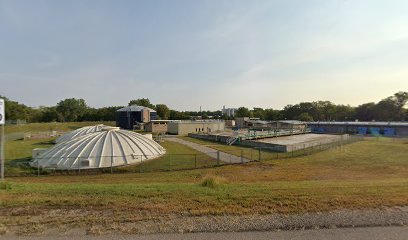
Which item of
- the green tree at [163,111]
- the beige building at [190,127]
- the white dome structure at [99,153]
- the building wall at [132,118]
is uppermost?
the green tree at [163,111]

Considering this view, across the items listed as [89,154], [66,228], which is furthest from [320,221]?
[89,154]

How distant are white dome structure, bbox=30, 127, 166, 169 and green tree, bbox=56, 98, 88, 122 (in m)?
114

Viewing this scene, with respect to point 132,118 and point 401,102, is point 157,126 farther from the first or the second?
point 401,102

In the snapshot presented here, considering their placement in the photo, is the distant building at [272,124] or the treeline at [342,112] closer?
the distant building at [272,124]

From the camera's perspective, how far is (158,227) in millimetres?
6555

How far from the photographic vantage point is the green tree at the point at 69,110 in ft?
453

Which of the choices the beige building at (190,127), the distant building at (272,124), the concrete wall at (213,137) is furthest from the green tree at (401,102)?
the concrete wall at (213,137)

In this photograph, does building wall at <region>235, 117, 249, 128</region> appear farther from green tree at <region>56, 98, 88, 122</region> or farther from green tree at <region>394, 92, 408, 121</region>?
green tree at <region>56, 98, 88, 122</region>

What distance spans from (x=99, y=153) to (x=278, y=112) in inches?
5003

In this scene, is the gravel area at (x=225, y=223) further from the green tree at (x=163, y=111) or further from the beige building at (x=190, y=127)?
the green tree at (x=163, y=111)

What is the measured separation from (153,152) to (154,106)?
11014cm

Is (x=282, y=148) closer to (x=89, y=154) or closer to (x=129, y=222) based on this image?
Result: (x=89, y=154)

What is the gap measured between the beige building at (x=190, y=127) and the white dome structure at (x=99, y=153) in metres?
40.4

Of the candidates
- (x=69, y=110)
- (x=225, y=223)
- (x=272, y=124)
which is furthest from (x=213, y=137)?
(x=69, y=110)
